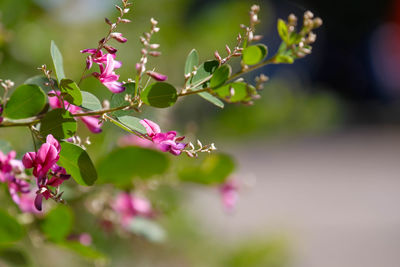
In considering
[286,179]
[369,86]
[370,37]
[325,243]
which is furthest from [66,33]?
[369,86]

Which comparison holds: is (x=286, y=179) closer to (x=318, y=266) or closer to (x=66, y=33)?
(x=318, y=266)

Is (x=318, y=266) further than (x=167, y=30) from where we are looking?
Yes

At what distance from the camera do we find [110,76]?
0.42m

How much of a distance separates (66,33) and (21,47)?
0.23m

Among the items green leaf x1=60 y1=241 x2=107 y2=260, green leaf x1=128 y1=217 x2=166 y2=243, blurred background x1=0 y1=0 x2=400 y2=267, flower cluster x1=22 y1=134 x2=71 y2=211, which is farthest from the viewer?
blurred background x1=0 y1=0 x2=400 y2=267

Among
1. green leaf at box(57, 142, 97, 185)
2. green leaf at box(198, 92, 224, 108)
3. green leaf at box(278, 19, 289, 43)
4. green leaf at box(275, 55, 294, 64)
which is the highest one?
green leaf at box(278, 19, 289, 43)

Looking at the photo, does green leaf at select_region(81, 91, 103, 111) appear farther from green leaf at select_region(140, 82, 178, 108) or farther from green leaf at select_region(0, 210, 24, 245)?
green leaf at select_region(0, 210, 24, 245)

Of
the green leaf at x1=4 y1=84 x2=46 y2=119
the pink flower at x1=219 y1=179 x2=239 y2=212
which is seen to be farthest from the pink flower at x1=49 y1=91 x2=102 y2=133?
the pink flower at x1=219 y1=179 x2=239 y2=212

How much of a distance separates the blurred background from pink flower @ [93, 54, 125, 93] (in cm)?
18

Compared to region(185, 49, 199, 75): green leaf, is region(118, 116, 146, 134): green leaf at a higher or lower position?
lower

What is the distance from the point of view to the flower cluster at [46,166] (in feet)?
1.29

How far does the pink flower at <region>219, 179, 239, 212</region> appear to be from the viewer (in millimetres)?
768

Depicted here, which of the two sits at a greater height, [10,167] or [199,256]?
[199,256]

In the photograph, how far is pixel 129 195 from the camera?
0.74m
